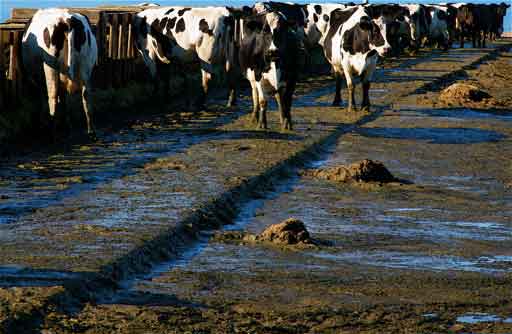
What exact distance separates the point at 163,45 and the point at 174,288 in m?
14.5

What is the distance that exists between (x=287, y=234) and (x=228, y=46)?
39.9 feet

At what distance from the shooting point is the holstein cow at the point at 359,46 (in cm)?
1927

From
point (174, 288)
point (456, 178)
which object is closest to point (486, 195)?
point (456, 178)

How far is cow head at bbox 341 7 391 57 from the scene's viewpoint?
19188mm

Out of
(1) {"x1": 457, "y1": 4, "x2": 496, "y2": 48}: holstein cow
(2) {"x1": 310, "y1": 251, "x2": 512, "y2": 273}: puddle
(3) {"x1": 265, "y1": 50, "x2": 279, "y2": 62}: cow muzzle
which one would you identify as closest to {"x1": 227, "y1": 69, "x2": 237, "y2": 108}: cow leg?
(3) {"x1": 265, "y1": 50, "x2": 279, "y2": 62}: cow muzzle

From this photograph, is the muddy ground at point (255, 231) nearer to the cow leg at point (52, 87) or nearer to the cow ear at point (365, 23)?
the cow leg at point (52, 87)

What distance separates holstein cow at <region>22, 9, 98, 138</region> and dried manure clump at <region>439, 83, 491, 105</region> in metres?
9.36

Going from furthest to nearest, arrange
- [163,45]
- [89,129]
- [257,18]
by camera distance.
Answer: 1. [163,45]
2. [257,18]
3. [89,129]

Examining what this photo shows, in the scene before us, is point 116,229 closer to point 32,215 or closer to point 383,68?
point 32,215

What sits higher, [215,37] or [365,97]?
[215,37]

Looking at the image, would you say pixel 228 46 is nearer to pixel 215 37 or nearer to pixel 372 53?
pixel 215 37

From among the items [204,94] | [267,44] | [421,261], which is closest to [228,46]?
[204,94]

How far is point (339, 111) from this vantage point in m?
20.2

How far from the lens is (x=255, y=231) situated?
390 inches
